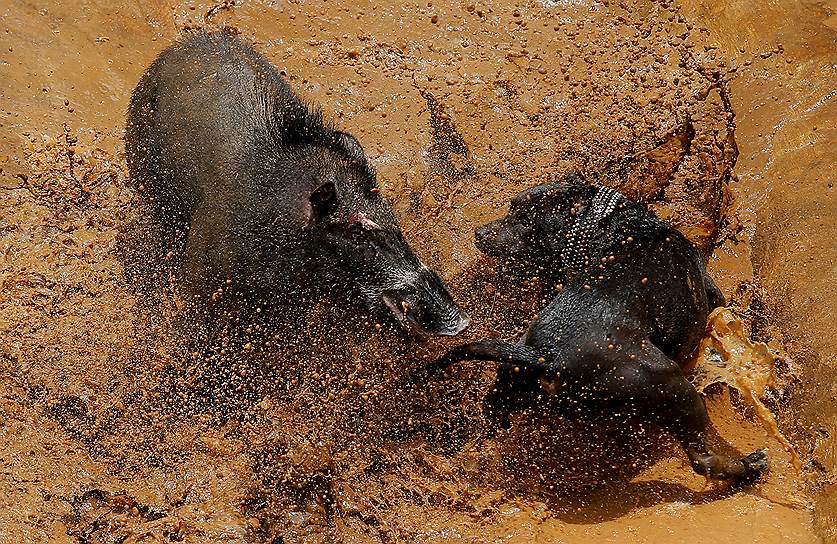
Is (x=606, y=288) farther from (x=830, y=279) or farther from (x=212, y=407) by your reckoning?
(x=212, y=407)

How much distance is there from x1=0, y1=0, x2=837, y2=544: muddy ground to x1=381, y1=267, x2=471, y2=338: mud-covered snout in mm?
206

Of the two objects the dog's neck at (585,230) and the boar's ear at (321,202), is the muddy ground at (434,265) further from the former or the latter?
the boar's ear at (321,202)

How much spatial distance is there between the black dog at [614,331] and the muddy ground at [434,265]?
0.84ft

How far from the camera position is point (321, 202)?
13.4 ft

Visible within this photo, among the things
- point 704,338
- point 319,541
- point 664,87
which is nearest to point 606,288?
point 704,338

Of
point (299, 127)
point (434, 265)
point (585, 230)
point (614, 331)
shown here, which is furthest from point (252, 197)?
point (614, 331)

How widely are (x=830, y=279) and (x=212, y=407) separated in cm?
325

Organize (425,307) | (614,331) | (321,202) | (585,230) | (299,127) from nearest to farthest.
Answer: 1. (614,331)
2. (425,307)
3. (321,202)
4. (585,230)
5. (299,127)

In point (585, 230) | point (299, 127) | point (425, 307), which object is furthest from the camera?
point (299, 127)

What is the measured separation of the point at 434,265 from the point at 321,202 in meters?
1.05

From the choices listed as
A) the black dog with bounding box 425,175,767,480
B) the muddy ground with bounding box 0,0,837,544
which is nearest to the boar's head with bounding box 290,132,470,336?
the muddy ground with bounding box 0,0,837,544

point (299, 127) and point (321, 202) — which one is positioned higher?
point (299, 127)

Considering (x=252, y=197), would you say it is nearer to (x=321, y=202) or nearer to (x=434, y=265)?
(x=321, y=202)

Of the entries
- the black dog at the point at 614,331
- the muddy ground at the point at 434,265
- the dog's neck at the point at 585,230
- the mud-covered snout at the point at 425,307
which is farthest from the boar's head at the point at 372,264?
the dog's neck at the point at 585,230
